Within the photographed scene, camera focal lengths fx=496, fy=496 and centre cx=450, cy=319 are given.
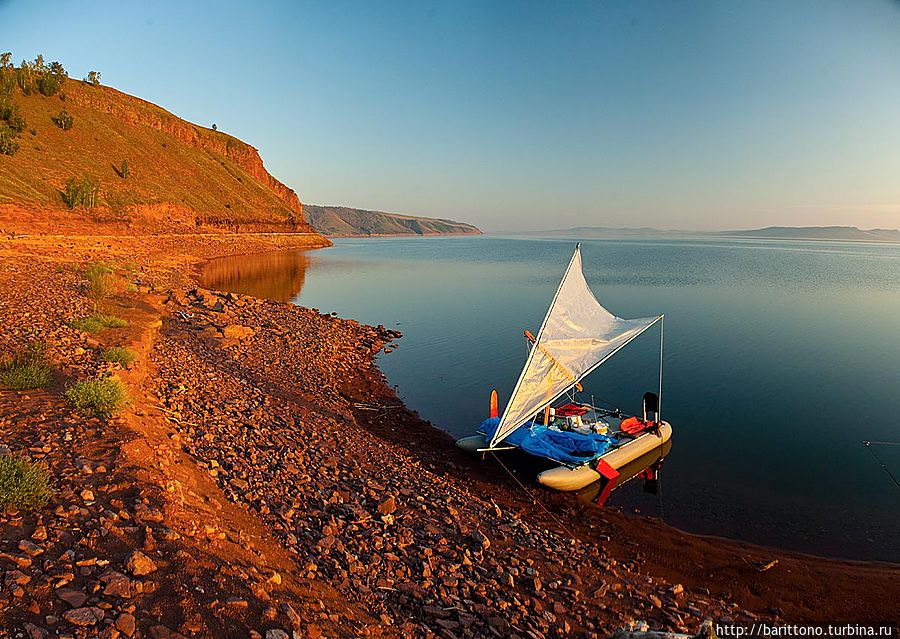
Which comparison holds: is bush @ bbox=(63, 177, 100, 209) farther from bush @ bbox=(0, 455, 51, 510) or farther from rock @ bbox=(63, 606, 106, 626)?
rock @ bbox=(63, 606, 106, 626)

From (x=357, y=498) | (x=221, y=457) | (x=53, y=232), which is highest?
(x=53, y=232)

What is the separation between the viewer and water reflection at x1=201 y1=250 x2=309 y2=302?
44594 mm

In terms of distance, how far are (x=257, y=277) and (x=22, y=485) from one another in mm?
50901

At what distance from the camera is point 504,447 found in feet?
51.0

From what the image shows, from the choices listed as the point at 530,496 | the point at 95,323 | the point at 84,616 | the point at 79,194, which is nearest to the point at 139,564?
the point at 84,616

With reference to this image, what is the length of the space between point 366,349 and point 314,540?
19.6 meters

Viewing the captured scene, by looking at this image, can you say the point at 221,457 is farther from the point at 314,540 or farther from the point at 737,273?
the point at 737,273

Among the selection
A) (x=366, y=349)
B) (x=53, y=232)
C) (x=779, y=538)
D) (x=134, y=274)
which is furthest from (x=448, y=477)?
(x=53, y=232)

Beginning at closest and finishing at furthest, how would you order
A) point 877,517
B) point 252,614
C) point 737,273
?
point 252,614 → point 877,517 → point 737,273

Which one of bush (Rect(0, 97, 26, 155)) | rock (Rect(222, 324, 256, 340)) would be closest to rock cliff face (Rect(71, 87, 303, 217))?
bush (Rect(0, 97, 26, 155))

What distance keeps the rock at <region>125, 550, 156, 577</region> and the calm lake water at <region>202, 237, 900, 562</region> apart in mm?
12097

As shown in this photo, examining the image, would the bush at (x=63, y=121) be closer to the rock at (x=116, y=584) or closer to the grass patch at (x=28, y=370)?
the grass patch at (x=28, y=370)

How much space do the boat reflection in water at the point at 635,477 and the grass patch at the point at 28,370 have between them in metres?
13.1

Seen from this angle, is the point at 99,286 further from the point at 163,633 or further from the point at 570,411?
the point at 163,633
